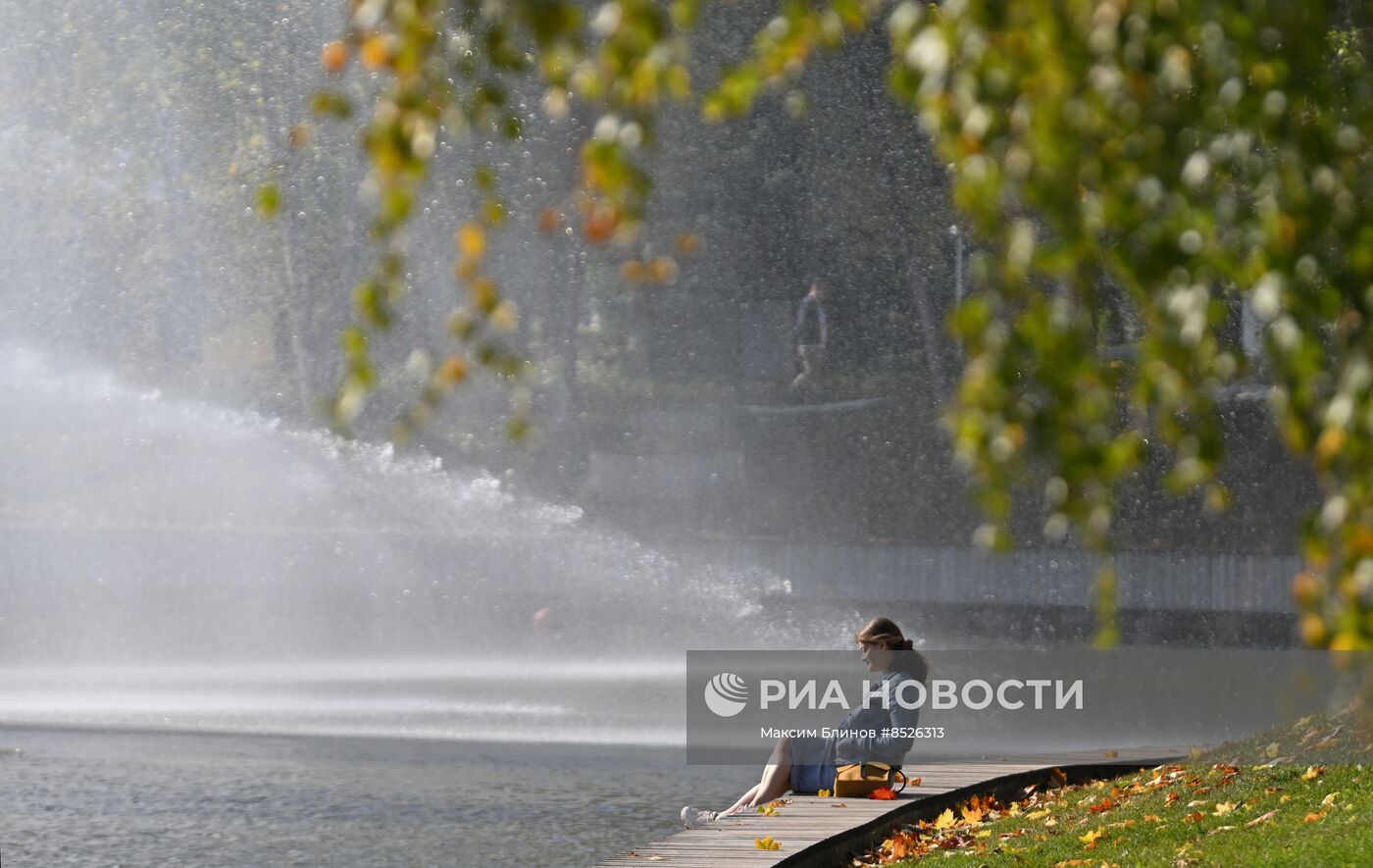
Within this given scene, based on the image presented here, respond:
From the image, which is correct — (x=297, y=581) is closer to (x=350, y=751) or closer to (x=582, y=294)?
(x=582, y=294)

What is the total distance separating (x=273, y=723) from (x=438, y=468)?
14612 millimetres

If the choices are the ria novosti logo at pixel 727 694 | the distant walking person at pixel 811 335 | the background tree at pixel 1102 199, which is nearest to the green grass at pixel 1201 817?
the background tree at pixel 1102 199

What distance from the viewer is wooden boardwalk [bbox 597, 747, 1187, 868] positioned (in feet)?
22.5

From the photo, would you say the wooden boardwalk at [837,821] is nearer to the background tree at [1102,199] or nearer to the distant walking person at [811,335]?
the background tree at [1102,199]

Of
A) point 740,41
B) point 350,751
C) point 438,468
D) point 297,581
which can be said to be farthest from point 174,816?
point 438,468

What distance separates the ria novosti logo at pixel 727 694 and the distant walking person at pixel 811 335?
11234 mm

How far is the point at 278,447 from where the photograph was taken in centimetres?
2608

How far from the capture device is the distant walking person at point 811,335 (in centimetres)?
2814

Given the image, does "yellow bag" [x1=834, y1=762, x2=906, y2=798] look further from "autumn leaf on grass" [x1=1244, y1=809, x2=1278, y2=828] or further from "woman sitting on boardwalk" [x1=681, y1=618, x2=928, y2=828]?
"autumn leaf on grass" [x1=1244, y1=809, x2=1278, y2=828]

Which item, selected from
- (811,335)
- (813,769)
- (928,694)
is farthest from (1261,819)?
(811,335)

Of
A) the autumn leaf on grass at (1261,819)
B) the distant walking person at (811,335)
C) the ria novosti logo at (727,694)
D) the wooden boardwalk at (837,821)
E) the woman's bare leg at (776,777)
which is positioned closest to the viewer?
the wooden boardwalk at (837,821)

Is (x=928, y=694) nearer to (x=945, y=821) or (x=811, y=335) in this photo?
(x=945, y=821)

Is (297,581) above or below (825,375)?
below

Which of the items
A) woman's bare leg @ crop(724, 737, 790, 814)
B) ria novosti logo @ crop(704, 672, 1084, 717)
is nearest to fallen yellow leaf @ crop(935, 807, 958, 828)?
woman's bare leg @ crop(724, 737, 790, 814)
